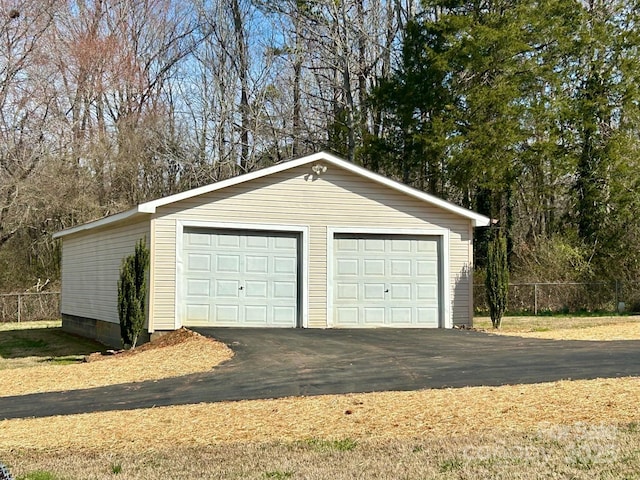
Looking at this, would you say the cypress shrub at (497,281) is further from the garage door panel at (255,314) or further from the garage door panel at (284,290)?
the garage door panel at (255,314)

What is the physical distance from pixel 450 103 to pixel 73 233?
1395 cm

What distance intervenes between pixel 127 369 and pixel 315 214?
6370mm

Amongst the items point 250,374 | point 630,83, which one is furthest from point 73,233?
point 630,83

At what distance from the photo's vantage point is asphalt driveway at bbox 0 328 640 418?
31.5ft

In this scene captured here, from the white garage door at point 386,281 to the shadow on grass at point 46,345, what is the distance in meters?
5.99

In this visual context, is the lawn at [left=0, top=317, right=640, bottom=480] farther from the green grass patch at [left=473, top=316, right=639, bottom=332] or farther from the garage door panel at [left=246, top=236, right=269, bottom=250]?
the green grass patch at [left=473, top=316, right=639, bottom=332]

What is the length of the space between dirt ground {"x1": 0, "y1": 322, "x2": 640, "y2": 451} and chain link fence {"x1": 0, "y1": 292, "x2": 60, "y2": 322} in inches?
785

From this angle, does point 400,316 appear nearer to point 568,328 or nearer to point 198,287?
point 568,328

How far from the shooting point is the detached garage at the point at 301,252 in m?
16.1

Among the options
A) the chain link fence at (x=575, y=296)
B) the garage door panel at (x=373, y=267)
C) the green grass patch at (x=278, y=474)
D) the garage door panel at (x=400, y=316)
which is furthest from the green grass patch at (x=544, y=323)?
the green grass patch at (x=278, y=474)

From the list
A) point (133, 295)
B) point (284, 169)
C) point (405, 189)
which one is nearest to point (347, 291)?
point (405, 189)

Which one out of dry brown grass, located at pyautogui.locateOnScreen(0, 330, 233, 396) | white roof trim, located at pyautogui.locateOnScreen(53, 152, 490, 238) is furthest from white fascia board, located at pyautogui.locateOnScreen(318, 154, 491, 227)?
dry brown grass, located at pyautogui.locateOnScreen(0, 330, 233, 396)

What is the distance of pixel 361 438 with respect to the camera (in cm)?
713

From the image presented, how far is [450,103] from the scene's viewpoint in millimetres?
27016
